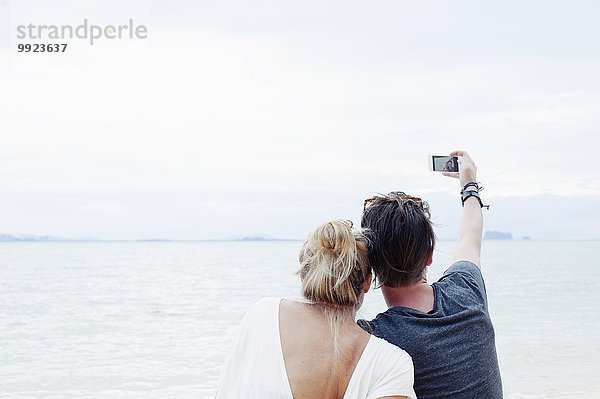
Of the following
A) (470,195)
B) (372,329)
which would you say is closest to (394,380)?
(372,329)

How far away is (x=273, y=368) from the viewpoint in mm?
2066

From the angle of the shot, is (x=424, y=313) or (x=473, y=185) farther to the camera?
(x=473, y=185)

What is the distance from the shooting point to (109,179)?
142 ft

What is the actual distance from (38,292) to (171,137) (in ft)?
59.6

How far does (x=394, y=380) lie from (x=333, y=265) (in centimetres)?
33

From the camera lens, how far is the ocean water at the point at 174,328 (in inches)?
366

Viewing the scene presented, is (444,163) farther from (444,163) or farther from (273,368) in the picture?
(273,368)

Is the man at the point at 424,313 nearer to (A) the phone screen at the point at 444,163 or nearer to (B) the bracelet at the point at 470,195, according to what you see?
(B) the bracelet at the point at 470,195

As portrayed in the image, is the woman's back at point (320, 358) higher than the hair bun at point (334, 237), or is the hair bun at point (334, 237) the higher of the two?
the hair bun at point (334, 237)

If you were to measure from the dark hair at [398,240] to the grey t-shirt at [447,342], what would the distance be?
92mm

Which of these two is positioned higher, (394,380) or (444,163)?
(444,163)

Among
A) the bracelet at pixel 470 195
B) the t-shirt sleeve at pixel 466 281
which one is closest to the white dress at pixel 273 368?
the t-shirt sleeve at pixel 466 281

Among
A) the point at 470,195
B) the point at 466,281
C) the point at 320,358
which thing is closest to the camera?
the point at 320,358

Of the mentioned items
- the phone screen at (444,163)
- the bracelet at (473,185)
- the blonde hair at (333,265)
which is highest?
the phone screen at (444,163)
